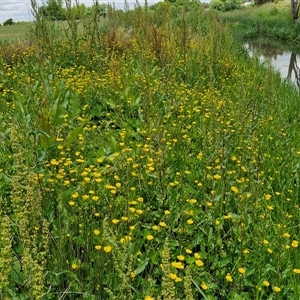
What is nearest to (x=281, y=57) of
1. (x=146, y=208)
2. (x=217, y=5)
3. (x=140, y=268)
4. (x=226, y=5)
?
(x=146, y=208)

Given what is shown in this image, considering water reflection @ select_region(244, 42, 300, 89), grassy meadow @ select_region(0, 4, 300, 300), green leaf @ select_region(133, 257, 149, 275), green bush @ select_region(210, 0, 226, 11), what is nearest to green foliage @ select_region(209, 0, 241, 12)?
green bush @ select_region(210, 0, 226, 11)

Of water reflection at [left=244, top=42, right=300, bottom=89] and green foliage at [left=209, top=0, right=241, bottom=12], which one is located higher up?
green foliage at [left=209, top=0, right=241, bottom=12]

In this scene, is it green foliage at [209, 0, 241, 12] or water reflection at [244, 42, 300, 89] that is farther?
green foliage at [209, 0, 241, 12]

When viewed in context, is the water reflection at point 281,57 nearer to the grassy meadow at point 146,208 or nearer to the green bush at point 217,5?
the grassy meadow at point 146,208

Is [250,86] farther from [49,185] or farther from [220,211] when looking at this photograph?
[49,185]

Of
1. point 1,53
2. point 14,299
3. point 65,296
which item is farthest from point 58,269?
point 1,53

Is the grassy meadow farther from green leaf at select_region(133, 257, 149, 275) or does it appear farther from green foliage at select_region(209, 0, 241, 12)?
green foliage at select_region(209, 0, 241, 12)

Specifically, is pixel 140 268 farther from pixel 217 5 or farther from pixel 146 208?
pixel 217 5

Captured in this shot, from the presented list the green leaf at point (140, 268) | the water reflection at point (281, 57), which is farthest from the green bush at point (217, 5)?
the green leaf at point (140, 268)

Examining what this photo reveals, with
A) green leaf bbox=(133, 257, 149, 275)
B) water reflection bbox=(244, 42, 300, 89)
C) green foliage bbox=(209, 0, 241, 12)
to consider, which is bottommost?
water reflection bbox=(244, 42, 300, 89)

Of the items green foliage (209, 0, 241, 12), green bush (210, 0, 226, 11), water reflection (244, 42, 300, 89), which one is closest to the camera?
water reflection (244, 42, 300, 89)

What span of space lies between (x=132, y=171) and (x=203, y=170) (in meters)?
0.56

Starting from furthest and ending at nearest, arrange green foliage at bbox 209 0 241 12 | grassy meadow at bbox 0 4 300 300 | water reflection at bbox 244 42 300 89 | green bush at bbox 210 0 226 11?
green foliage at bbox 209 0 241 12, green bush at bbox 210 0 226 11, water reflection at bbox 244 42 300 89, grassy meadow at bbox 0 4 300 300

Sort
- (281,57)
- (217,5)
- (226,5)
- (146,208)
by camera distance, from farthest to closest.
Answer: (217,5), (226,5), (281,57), (146,208)
